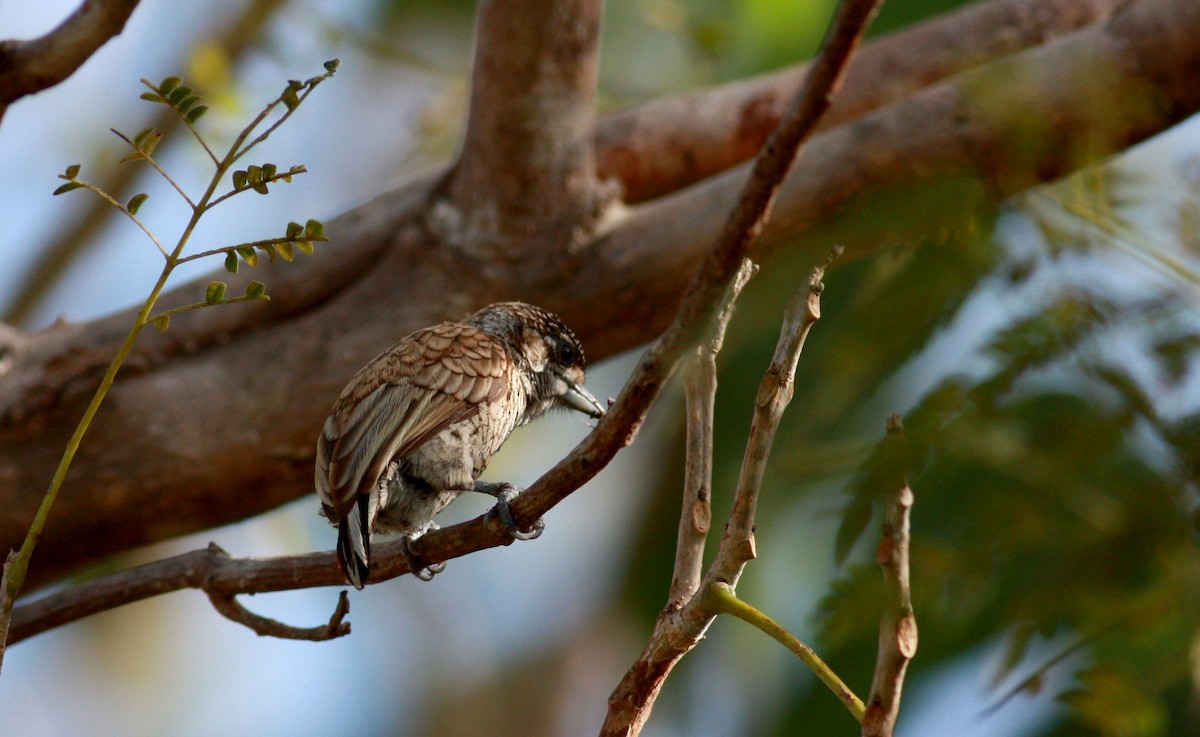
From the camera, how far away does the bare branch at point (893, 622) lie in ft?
4.99

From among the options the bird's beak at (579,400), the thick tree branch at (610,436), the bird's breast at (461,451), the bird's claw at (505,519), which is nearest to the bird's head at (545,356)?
the bird's beak at (579,400)

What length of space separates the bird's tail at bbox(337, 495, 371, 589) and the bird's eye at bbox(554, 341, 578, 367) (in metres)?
1.04

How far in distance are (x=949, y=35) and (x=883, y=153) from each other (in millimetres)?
1378

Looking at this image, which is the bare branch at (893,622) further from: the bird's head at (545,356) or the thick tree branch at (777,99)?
the thick tree branch at (777,99)

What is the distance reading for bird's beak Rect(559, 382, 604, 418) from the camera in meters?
3.51

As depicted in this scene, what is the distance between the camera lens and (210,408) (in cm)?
376

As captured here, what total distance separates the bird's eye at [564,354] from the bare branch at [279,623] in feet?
3.50

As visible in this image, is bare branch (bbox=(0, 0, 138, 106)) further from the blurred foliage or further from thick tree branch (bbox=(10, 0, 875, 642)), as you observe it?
the blurred foliage

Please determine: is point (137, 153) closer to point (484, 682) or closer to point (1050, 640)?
point (1050, 640)

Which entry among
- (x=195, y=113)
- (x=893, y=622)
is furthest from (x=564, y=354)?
(x=893, y=622)

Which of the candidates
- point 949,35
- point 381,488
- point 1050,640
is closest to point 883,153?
point 949,35

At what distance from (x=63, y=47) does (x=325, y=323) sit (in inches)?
59.0

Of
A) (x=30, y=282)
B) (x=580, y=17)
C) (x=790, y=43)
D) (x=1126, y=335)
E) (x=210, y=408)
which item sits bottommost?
(x=1126, y=335)

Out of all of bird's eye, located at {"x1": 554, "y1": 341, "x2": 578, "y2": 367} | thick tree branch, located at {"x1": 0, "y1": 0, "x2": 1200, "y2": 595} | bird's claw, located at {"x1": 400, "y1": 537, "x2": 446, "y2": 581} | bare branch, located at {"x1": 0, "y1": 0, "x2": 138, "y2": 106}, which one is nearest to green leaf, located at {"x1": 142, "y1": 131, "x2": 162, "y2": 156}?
bare branch, located at {"x1": 0, "y1": 0, "x2": 138, "y2": 106}
